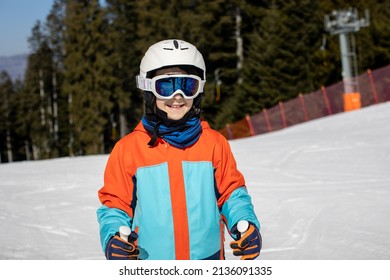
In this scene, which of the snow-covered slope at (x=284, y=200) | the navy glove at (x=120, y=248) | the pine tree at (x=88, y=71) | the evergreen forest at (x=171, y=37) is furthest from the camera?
the pine tree at (x=88, y=71)

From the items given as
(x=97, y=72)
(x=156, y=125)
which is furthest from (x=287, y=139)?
(x=97, y=72)

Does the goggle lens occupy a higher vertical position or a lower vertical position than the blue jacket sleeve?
higher

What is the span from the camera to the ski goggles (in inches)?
114

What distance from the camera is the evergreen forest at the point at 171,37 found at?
36938mm

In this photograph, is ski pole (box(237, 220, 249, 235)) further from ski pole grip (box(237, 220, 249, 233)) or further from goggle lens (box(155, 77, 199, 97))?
goggle lens (box(155, 77, 199, 97))

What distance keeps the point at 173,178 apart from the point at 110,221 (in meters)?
0.35

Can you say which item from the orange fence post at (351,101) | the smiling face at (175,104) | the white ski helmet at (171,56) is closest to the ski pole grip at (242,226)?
the smiling face at (175,104)

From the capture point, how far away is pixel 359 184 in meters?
8.47

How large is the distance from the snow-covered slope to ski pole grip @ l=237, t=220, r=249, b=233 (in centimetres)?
282

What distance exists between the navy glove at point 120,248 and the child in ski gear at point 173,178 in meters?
0.09

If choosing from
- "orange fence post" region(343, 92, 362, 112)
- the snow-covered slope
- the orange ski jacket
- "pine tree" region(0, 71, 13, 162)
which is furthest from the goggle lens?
"pine tree" region(0, 71, 13, 162)

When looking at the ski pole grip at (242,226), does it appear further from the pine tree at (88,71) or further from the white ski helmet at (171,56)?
the pine tree at (88,71)

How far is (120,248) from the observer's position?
8.71ft

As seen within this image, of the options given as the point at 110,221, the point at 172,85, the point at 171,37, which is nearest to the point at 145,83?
the point at 172,85
